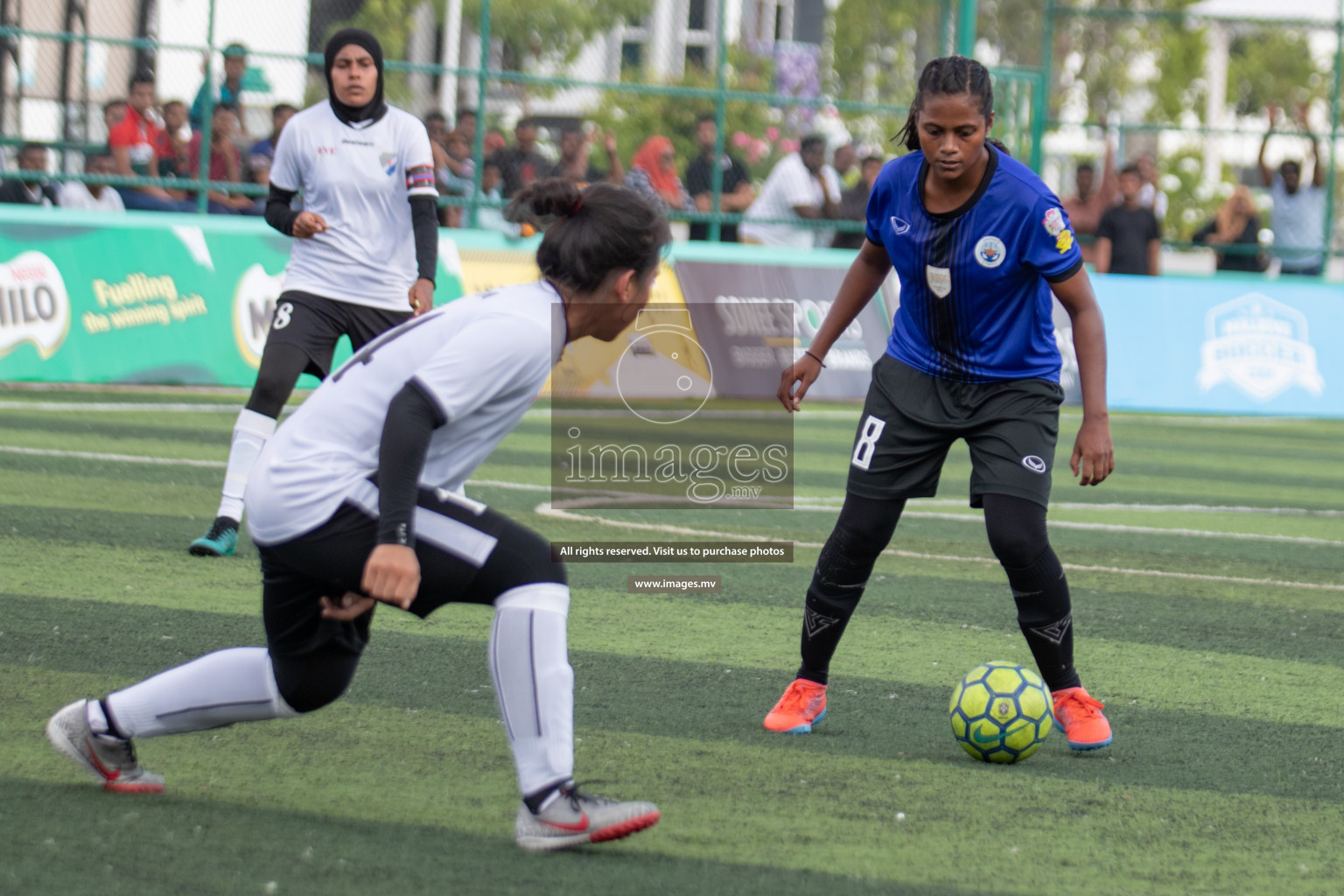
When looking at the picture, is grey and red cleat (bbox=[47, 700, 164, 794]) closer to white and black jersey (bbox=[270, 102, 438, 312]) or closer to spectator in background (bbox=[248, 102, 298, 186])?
white and black jersey (bbox=[270, 102, 438, 312])

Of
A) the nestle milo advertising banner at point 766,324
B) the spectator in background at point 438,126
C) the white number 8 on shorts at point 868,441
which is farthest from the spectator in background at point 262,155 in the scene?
the white number 8 on shorts at point 868,441

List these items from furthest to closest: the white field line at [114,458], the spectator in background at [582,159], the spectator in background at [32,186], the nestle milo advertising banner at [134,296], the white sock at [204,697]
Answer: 1. the spectator in background at [582,159]
2. the spectator in background at [32,186]
3. the nestle milo advertising banner at [134,296]
4. the white field line at [114,458]
5. the white sock at [204,697]

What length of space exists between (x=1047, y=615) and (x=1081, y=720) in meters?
0.30

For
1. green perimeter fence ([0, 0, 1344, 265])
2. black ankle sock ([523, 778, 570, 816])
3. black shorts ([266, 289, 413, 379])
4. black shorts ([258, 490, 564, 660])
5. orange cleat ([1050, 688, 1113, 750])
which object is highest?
green perimeter fence ([0, 0, 1344, 265])

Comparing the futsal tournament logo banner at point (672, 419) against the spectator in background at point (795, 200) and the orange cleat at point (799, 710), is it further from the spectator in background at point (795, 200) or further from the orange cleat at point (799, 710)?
the orange cleat at point (799, 710)

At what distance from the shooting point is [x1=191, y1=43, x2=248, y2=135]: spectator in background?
1401 centimetres

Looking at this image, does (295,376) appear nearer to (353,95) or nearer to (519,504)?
(353,95)

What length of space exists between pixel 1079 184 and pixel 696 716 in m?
14.1

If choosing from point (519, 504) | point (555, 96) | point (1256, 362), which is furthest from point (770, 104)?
point (519, 504)

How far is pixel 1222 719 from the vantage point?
4832 mm

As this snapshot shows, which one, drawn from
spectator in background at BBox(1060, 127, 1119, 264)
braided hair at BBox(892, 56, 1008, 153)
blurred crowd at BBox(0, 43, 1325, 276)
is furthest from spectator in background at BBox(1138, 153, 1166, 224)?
braided hair at BBox(892, 56, 1008, 153)

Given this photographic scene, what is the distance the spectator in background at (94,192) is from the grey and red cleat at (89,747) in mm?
10840

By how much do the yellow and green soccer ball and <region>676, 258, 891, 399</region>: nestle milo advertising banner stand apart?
32.6ft

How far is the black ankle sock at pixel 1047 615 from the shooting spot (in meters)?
4.38
